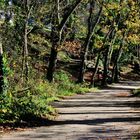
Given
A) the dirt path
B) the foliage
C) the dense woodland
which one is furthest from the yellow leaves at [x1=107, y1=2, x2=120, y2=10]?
the dirt path

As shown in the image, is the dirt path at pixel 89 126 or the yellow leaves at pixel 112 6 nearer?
the dirt path at pixel 89 126

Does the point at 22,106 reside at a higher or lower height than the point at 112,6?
lower

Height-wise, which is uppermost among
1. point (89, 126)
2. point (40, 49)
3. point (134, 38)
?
point (134, 38)

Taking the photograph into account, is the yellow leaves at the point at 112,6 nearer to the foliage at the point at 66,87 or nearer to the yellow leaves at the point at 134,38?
the foliage at the point at 66,87

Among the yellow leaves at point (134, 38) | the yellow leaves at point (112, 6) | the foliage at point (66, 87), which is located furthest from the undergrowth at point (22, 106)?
the yellow leaves at point (134, 38)

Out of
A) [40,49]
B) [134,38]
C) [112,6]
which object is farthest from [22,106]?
[134,38]

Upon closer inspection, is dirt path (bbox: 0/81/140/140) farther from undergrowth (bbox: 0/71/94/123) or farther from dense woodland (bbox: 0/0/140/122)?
dense woodland (bbox: 0/0/140/122)

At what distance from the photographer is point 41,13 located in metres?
35.0

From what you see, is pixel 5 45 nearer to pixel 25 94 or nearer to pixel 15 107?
pixel 25 94

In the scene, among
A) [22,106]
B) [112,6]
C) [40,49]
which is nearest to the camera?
[22,106]

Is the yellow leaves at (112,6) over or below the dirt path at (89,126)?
over

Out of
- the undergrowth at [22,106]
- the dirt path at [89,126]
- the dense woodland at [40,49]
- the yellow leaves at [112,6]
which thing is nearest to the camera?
the dirt path at [89,126]

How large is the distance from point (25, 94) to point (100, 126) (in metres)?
6.41

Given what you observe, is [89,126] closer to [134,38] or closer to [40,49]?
[40,49]
